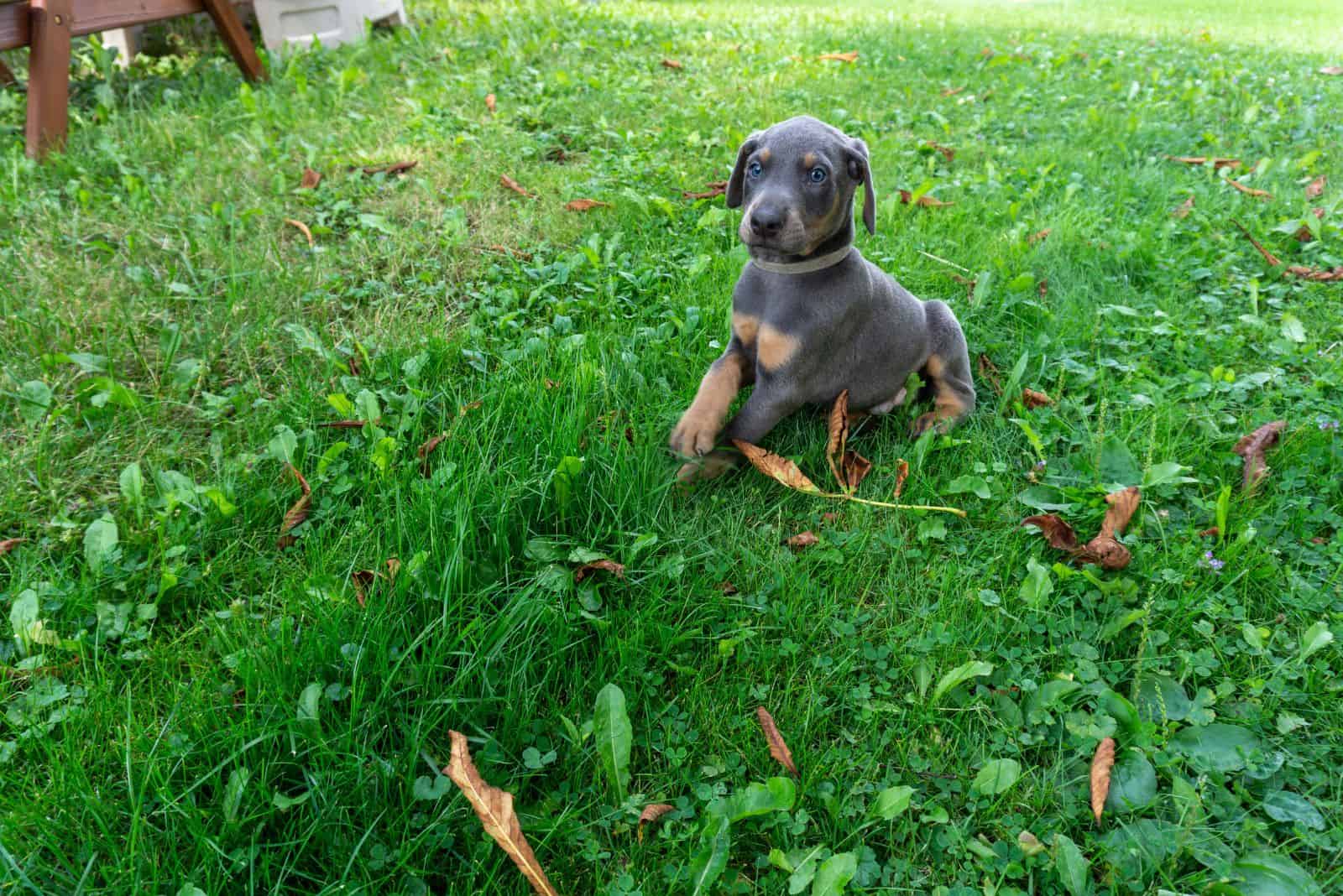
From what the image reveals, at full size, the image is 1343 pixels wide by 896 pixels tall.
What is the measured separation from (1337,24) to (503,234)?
12.6 metres

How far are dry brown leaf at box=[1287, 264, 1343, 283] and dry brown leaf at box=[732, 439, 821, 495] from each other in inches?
119

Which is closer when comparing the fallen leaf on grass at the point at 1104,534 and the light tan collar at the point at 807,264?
the fallen leaf on grass at the point at 1104,534

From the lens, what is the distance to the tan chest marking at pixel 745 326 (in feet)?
9.00

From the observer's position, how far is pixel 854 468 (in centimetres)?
286

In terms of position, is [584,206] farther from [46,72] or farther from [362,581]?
[46,72]

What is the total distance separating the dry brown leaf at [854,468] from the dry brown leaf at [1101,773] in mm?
1072

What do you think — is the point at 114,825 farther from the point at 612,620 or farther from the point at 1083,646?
the point at 1083,646

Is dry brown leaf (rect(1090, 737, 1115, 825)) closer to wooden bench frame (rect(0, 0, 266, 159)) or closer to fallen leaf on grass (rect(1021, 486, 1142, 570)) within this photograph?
fallen leaf on grass (rect(1021, 486, 1142, 570))

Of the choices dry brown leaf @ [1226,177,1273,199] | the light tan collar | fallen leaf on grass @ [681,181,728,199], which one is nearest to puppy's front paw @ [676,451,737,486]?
the light tan collar

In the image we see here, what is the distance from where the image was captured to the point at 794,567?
8.08ft

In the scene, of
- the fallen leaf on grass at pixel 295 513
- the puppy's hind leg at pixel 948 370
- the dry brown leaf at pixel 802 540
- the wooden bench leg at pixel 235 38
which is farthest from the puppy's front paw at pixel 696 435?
the wooden bench leg at pixel 235 38

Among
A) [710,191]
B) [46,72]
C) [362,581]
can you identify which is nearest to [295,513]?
[362,581]

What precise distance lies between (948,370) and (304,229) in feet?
10.1

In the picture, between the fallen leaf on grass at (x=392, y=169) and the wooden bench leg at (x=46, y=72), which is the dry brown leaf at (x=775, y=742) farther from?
the wooden bench leg at (x=46, y=72)
